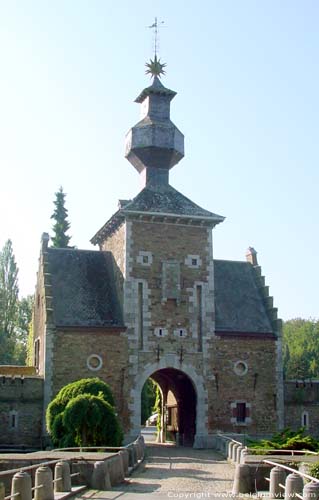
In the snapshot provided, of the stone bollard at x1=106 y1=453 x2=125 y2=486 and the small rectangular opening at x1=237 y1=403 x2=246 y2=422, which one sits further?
the small rectangular opening at x1=237 y1=403 x2=246 y2=422

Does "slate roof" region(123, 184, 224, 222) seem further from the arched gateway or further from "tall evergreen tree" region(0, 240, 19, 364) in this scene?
"tall evergreen tree" region(0, 240, 19, 364)

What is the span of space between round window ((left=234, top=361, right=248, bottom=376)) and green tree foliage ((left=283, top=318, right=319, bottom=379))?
36.4 metres

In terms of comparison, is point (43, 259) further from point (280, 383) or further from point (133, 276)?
point (280, 383)

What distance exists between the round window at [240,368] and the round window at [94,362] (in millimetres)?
6598

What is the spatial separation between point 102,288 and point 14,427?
798 cm

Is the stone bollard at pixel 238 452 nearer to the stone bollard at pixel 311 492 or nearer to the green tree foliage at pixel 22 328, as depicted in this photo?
the stone bollard at pixel 311 492

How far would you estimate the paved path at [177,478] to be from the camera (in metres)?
18.0

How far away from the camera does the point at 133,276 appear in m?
35.8

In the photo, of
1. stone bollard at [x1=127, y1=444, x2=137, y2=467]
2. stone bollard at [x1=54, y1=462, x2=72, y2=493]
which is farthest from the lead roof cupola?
stone bollard at [x1=54, y1=462, x2=72, y2=493]

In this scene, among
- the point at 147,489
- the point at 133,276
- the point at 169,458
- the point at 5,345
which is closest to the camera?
the point at 147,489

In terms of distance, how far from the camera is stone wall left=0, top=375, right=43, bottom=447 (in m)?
33.2

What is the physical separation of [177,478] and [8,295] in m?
45.7

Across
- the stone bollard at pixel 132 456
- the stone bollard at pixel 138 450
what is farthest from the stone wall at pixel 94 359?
the stone bollard at pixel 132 456

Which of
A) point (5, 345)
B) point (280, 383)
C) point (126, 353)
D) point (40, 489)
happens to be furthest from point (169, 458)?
point (5, 345)
